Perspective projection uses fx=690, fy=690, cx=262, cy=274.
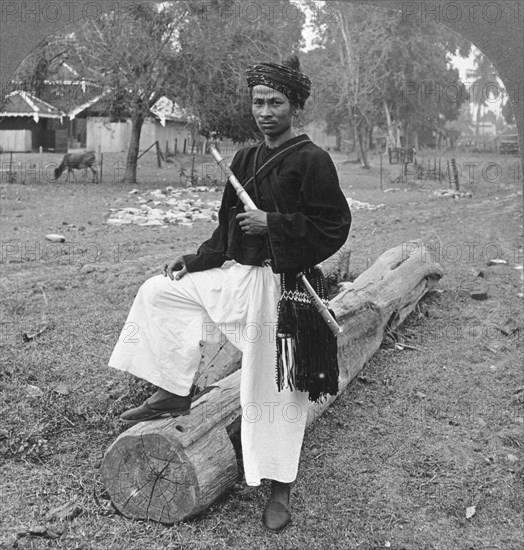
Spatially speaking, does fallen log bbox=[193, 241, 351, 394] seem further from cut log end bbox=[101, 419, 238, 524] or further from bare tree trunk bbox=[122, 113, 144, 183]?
bare tree trunk bbox=[122, 113, 144, 183]

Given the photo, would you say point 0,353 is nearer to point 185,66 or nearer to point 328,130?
point 185,66

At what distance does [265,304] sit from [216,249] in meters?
0.35

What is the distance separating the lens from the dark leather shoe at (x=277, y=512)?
10.5ft

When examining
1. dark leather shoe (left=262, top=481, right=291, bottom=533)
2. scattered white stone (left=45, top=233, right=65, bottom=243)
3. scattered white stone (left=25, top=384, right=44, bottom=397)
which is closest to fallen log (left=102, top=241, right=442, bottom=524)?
dark leather shoe (left=262, top=481, right=291, bottom=533)

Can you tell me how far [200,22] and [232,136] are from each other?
11.6 ft

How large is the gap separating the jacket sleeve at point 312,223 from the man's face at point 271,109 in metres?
0.21

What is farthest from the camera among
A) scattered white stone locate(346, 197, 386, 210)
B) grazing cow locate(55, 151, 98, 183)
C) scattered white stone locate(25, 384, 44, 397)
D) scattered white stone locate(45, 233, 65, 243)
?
grazing cow locate(55, 151, 98, 183)

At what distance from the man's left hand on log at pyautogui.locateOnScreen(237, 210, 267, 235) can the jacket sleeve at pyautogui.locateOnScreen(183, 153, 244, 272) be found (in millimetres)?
272

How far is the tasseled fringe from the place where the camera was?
3.06 meters

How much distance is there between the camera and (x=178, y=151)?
37.8m

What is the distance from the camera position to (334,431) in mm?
4371

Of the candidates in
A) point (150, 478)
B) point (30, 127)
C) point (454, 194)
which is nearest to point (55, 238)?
point (150, 478)

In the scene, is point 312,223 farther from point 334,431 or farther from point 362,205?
point 362,205

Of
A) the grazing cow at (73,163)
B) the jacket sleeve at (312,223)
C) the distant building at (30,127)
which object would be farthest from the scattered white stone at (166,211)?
the distant building at (30,127)
